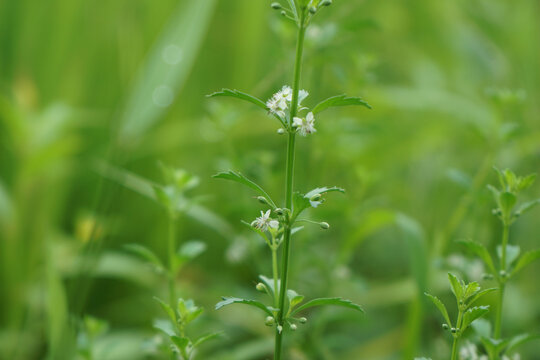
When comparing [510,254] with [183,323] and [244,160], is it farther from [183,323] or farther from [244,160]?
[244,160]

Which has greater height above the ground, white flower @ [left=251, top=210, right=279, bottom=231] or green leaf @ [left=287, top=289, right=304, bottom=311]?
white flower @ [left=251, top=210, right=279, bottom=231]

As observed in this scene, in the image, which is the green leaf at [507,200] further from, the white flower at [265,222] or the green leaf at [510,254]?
the white flower at [265,222]

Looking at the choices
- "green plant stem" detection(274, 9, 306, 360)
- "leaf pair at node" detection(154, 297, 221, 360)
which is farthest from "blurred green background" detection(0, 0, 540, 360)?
"green plant stem" detection(274, 9, 306, 360)

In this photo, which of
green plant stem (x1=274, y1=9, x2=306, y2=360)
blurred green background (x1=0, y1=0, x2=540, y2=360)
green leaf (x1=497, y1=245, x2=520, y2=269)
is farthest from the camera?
blurred green background (x1=0, y1=0, x2=540, y2=360)

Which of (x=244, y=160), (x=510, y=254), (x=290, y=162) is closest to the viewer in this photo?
(x=290, y=162)

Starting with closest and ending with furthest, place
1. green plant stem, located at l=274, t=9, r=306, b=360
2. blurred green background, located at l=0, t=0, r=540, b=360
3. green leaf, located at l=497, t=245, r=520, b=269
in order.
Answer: green plant stem, located at l=274, t=9, r=306, b=360 < green leaf, located at l=497, t=245, r=520, b=269 < blurred green background, located at l=0, t=0, r=540, b=360

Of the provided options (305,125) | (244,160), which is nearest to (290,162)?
(305,125)

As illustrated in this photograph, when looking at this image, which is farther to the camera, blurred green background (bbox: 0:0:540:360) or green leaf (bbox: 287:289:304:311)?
blurred green background (bbox: 0:0:540:360)

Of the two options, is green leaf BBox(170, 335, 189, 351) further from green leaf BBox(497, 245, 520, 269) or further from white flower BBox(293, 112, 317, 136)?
green leaf BBox(497, 245, 520, 269)

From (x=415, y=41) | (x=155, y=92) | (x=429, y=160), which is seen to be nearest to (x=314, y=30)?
(x=155, y=92)

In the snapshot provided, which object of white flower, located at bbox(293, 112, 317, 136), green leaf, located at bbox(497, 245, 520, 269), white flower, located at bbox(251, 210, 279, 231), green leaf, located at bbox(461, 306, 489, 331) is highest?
white flower, located at bbox(293, 112, 317, 136)
